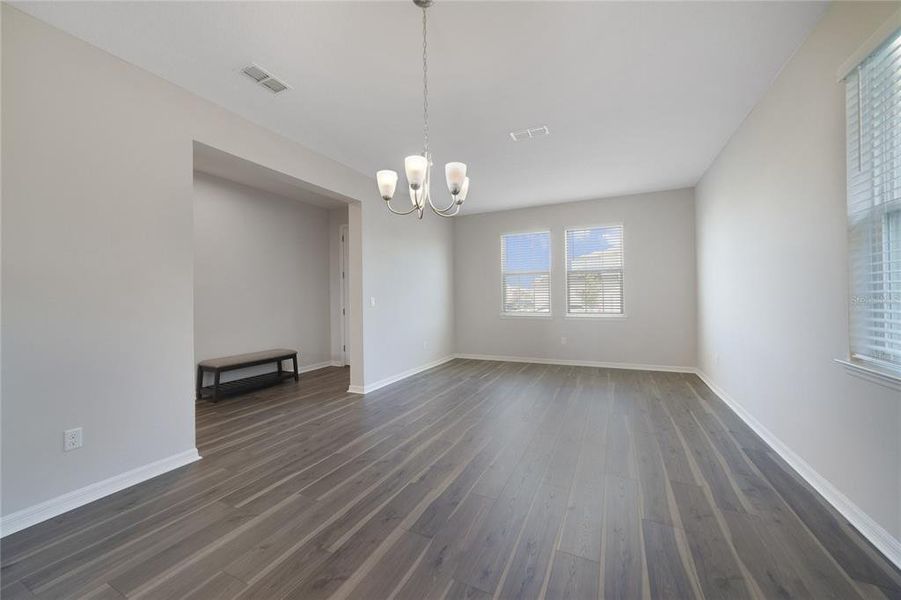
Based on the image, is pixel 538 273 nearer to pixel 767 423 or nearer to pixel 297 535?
pixel 767 423

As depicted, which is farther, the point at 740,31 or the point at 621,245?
the point at 621,245

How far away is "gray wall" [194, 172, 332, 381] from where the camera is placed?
179 inches

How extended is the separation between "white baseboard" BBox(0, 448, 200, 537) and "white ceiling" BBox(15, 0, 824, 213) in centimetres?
269

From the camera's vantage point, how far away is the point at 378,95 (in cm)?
270

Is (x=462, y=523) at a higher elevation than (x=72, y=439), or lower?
lower

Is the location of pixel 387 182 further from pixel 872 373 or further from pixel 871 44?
pixel 872 373

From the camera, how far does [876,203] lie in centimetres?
163

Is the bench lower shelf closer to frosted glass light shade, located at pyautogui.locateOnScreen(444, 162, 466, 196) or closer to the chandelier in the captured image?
the chandelier

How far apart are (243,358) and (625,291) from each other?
569cm

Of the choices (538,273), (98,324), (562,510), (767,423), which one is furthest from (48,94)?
(538,273)

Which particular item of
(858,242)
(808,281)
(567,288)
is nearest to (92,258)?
(858,242)

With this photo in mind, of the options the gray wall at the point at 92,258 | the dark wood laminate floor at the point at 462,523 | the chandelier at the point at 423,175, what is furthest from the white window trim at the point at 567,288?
the gray wall at the point at 92,258

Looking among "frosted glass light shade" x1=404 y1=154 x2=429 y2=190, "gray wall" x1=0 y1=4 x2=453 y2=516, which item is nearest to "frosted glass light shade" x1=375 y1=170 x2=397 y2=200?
"frosted glass light shade" x1=404 y1=154 x2=429 y2=190

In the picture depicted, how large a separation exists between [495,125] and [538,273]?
3474 millimetres
